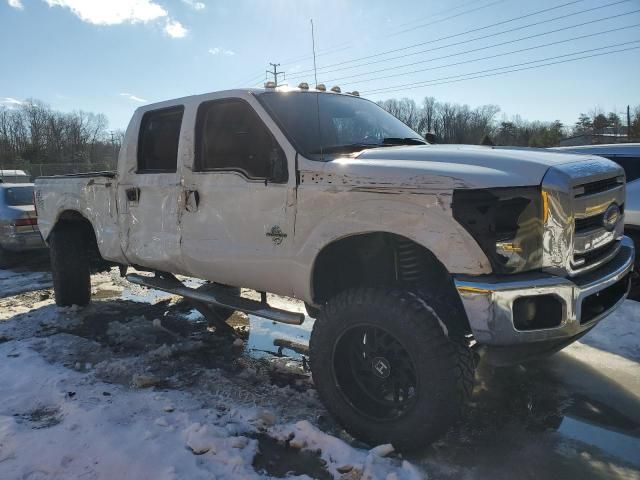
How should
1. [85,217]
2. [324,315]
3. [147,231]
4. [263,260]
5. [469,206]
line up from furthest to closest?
[85,217] → [147,231] → [263,260] → [324,315] → [469,206]

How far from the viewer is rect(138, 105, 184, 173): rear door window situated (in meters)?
4.32

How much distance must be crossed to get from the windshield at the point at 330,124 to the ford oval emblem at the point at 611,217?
59.0 inches

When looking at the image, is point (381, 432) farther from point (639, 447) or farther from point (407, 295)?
point (639, 447)

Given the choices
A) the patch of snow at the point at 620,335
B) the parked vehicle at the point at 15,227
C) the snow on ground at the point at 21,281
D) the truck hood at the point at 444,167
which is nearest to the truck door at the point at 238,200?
the truck hood at the point at 444,167

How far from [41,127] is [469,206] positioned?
316ft

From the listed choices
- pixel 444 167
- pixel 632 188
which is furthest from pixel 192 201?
pixel 632 188

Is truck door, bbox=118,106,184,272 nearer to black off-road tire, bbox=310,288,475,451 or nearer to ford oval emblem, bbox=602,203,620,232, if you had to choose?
black off-road tire, bbox=310,288,475,451

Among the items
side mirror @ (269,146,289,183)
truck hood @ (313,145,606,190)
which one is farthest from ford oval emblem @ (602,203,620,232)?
side mirror @ (269,146,289,183)

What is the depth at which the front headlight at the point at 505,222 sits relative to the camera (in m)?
2.51

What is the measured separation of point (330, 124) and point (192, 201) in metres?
1.24

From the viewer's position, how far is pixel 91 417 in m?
3.23

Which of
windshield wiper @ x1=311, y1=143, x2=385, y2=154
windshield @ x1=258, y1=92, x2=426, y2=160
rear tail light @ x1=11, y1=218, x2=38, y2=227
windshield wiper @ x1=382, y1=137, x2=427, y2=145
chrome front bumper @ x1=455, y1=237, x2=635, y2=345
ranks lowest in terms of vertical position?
chrome front bumper @ x1=455, y1=237, x2=635, y2=345

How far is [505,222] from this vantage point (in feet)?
8.35

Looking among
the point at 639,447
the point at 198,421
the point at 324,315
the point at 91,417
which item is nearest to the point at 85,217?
the point at 91,417
